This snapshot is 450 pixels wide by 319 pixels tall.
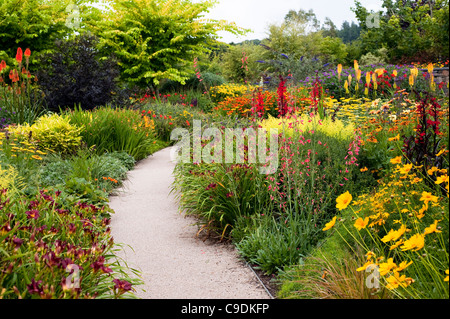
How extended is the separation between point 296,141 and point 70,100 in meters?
7.94

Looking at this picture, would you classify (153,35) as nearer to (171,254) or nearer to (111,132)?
(111,132)

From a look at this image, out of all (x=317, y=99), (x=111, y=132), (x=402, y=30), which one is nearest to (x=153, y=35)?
(x=111, y=132)

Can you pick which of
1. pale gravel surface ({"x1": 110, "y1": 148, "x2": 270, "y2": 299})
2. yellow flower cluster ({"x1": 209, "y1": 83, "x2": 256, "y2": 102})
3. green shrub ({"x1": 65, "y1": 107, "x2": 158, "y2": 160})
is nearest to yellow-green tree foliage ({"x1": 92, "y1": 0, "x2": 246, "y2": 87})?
yellow flower cluster ({"x1": 209, "y1": 83, "x2": 256, "y2": 102})

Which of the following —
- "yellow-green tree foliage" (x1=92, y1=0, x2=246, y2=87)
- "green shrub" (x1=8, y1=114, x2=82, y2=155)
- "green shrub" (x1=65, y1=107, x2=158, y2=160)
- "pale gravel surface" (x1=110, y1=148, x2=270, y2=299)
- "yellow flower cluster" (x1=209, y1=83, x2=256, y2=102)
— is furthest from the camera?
"yellow-green tree foliage" (x1=92, y1=0, x2=246, y2=87)

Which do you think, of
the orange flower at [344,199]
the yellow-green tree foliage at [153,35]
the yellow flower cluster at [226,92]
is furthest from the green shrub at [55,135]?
the yellow-green tree foliage at [153,35]

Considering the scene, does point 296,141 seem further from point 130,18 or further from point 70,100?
point 130,18

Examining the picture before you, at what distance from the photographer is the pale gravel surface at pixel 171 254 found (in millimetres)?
3113

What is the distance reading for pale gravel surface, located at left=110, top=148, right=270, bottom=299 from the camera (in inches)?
123

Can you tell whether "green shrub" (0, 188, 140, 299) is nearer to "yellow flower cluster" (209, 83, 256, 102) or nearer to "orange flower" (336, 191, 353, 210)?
"orange flower" (336, 191, 353, 210)

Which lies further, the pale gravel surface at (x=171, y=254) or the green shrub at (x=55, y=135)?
the green shrub at (x=55, y=135)

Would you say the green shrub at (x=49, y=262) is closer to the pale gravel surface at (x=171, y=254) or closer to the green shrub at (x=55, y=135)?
the pale gravel surface at (x=171, y=254)

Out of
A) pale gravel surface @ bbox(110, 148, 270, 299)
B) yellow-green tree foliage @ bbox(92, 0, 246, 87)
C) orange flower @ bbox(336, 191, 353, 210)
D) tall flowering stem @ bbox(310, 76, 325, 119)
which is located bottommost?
pale gravel surface @ bbox(110, 148, 270, 299)

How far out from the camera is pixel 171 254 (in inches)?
151
